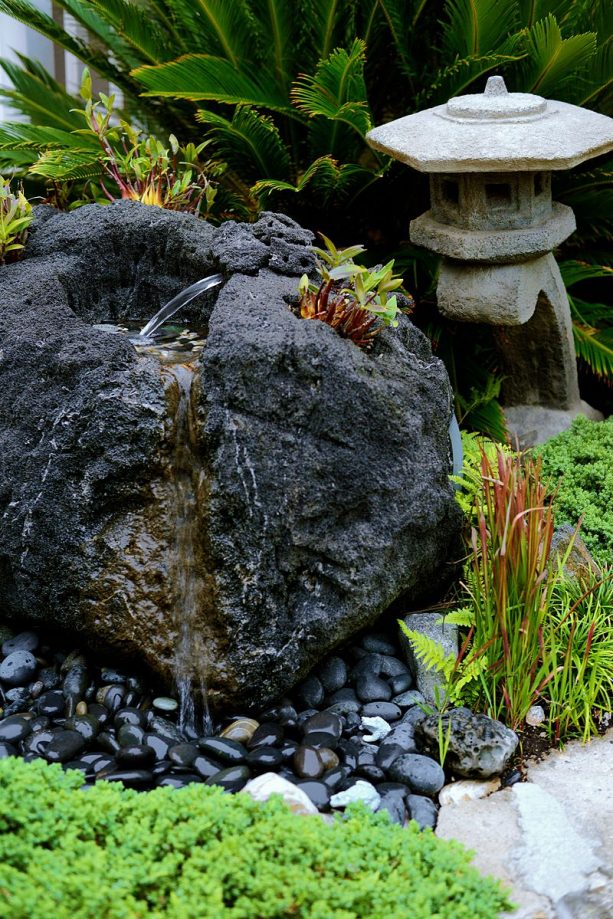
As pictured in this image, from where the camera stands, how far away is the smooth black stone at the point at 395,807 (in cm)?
309

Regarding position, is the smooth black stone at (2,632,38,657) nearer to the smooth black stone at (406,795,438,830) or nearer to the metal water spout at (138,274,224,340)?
the metal water spout at (138,274,224,340)

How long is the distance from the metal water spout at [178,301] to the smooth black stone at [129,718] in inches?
60.7

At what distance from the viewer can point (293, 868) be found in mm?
2402

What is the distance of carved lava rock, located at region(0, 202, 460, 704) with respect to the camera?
10.9 feet

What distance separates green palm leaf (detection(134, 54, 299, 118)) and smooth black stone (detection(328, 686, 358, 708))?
3160mm

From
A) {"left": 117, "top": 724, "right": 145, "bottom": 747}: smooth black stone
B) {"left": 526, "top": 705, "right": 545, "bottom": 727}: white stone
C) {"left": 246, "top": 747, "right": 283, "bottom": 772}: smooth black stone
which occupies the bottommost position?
{"left": 526, "top": 705, "right": 545, "bottom": 727}: white stone

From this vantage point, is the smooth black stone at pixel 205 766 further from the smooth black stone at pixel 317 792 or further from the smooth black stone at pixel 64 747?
the smooth black stone at pixel 64 747

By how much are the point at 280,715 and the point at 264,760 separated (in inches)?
11.8

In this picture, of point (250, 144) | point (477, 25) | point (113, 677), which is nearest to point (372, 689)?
point (113, 677)

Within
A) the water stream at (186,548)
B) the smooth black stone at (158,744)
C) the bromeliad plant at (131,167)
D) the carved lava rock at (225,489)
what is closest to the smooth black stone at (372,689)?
the carved lava rock at (225,489)

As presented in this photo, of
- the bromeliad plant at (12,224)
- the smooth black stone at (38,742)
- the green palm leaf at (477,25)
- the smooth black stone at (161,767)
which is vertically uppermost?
the green palm leaf at (477,25)

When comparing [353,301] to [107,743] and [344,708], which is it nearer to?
[344,708]

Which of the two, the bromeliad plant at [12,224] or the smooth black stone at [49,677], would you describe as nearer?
the smooth black stone at [49,677]

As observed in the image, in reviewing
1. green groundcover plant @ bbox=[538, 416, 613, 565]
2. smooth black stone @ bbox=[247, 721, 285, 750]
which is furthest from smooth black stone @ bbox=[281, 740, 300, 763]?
green groundcover plant @ bbox=[538, 416, 613, 565]
